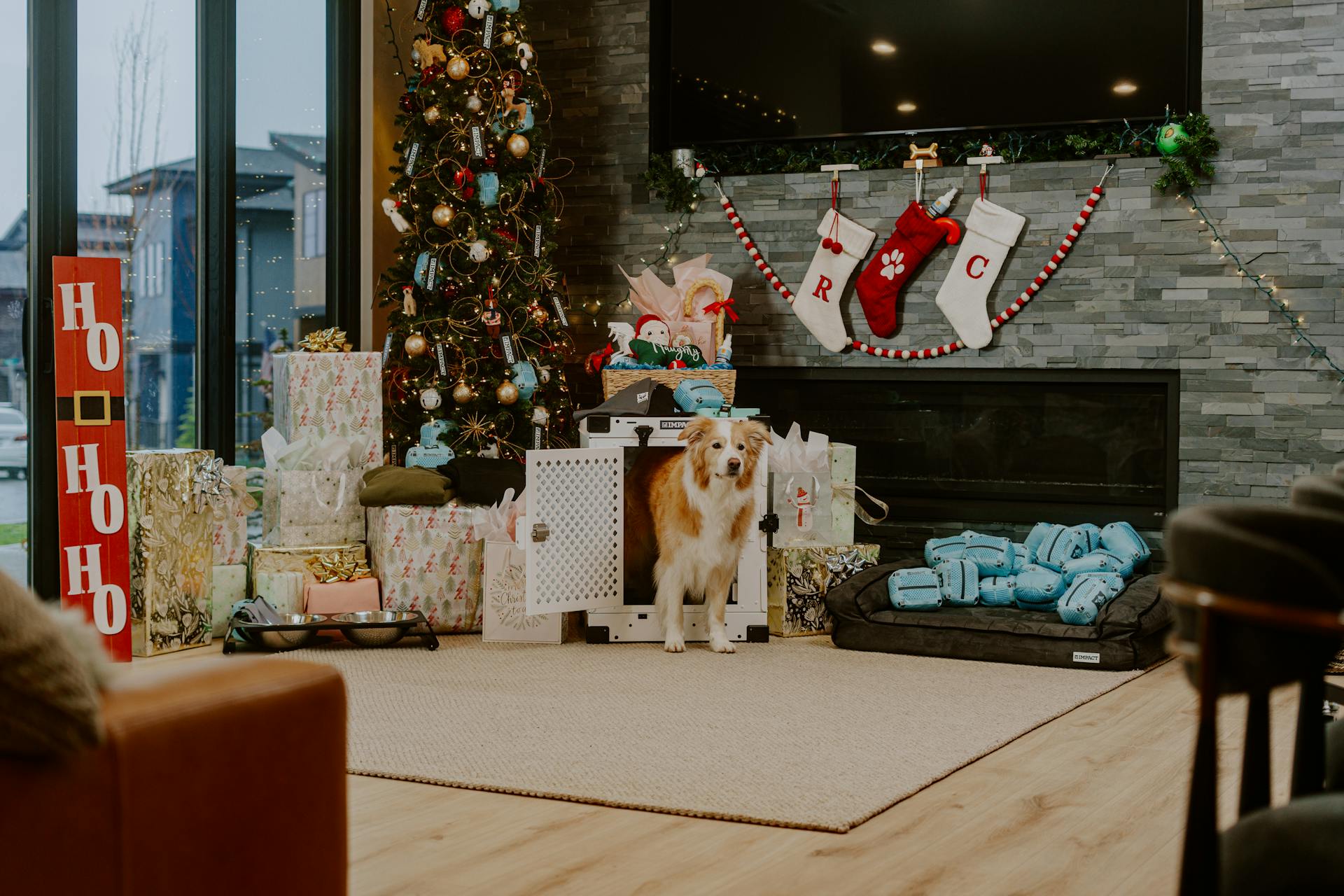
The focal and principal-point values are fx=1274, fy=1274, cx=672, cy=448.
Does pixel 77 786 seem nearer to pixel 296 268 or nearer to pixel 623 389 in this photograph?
pixel 623 389

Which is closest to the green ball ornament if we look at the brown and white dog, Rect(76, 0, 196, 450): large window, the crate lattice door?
the brown and white dog

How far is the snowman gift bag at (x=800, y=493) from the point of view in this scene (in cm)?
438

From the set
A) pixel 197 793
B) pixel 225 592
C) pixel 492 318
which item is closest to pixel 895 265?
pixel 492 318

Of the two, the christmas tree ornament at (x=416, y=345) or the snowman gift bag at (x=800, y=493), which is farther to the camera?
the christmas tree ornament at (x=416, y=345)

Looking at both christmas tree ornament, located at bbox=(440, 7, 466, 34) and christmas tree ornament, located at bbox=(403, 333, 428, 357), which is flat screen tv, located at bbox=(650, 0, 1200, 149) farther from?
christmas tree ornament, located at bbox=(403, 333, 428, 357)

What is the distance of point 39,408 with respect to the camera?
13.3 feet

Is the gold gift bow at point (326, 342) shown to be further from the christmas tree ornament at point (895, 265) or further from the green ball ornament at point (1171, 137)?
the green ball ornament at point (1171, 137)

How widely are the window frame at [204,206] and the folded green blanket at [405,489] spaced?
820 millimetres

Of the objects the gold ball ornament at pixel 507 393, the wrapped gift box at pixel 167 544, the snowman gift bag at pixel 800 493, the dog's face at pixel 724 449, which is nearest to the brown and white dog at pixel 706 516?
the dog's face at pixel 724 449

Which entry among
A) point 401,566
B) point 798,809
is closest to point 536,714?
point 798,809

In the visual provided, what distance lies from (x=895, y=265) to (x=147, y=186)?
2794mm

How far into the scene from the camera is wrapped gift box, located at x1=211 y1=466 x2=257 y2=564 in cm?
421

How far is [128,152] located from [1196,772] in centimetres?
424

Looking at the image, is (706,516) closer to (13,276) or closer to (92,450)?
(92,450)
